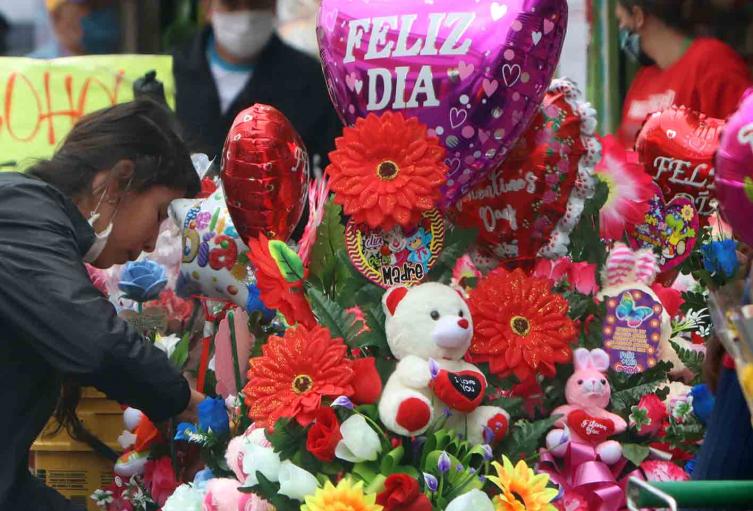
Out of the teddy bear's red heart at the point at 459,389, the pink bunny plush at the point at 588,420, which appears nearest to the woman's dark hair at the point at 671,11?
the pink bunny plush at the point at 588,420

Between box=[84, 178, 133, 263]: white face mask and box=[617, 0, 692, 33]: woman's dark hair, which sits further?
box=[617, 0, 692, 33]: woman's dark hair

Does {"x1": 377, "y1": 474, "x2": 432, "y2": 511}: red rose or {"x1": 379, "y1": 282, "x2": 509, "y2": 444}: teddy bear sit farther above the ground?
{"x1": 379, "y1": 282, "x2": 509, "y2": 444}: teddy bear

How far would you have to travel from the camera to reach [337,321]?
2.37m

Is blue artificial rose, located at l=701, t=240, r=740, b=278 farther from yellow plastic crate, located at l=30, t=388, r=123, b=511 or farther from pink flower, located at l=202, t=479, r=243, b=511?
yellow plastic crate, located at l=30, t=388, r=123, b=511

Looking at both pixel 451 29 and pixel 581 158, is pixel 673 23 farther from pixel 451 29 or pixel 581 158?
pixel 451 29

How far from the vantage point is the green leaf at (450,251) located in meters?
2.53

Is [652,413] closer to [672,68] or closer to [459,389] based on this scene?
[459,389]

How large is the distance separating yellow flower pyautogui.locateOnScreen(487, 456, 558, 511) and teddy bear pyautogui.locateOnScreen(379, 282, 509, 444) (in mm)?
101

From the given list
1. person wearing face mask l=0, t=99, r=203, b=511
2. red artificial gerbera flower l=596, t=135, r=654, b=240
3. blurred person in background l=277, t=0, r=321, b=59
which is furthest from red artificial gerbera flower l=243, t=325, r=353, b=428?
blurred person in background l=277, t=0, r=321, b=59

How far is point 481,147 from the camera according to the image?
2.58m

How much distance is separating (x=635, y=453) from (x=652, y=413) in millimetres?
84

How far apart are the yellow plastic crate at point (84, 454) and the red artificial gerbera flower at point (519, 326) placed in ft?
3.74

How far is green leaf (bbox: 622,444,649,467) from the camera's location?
8.26 feet

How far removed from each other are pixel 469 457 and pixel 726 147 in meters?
0.75
